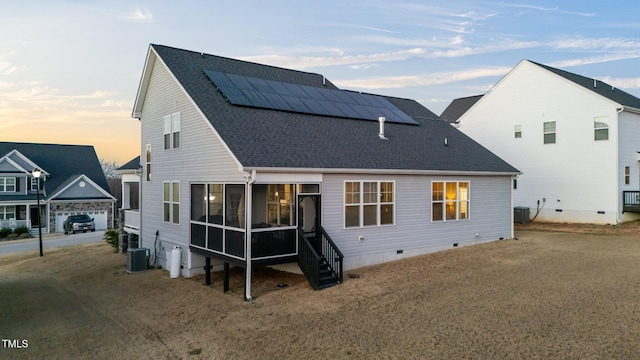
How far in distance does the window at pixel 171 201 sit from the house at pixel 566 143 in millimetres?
19984

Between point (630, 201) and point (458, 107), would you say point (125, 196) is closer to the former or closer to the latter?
point (630, 201)

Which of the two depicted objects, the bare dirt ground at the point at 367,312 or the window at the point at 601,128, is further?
the window at the point at 601,128

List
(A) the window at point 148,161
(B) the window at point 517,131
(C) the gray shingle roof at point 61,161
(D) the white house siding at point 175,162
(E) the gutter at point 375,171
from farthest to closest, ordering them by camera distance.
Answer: (C) the gray shingle roof at point 61,161 < (B) the window at point 517,131 < (A) the window at point 148,161 < (D) the white house siding at point 175,162 < (E) the gutter at point 375,171

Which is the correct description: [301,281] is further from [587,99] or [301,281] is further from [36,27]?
[587,99]

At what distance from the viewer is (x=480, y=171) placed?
54.0 feet

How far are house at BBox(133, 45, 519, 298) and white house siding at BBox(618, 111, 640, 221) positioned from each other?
8.38 metres

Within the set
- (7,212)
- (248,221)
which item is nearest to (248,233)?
(248,221)

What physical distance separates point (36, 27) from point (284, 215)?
45.7 feet

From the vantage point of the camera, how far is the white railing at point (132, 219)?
1844 centimetres

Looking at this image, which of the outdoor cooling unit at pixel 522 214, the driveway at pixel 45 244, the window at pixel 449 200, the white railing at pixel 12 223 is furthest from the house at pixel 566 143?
the white railing at pixel 12 223

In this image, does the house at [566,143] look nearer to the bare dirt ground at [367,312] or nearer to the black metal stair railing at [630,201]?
the black metal stair railing at [630,201]

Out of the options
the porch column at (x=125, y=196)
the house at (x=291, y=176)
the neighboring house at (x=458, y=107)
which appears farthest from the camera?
the neighboring house at (x=458, y=107)

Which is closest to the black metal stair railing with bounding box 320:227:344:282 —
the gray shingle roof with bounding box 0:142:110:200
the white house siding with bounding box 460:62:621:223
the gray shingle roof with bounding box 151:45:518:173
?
the gray shingle roof with bounding box 151:45:518:173

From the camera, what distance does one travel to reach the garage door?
35.5m
